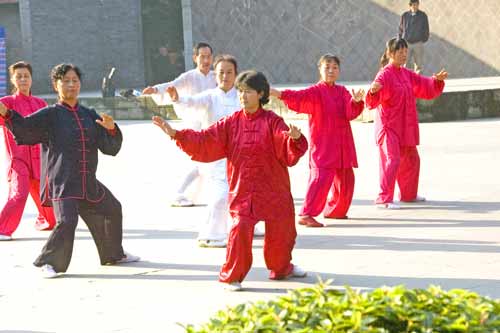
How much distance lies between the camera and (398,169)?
11.4m

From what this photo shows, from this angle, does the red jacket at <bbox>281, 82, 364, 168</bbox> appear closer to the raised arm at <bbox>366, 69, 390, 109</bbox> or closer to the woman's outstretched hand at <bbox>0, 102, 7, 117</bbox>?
the raised arm at <bbox>366, 69, 390, 109</bbox>

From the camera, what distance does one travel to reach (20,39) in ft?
97.6

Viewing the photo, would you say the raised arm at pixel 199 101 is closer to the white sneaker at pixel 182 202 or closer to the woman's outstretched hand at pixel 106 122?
the woman's outstretched hand at pixel 106 122

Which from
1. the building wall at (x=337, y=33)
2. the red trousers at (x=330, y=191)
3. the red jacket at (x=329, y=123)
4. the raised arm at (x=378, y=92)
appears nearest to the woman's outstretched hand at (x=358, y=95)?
the red jacket at (x=329, y=123)

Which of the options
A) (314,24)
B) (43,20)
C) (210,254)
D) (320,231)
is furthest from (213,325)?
(43,20)

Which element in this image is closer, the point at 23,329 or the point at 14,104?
the point at 23,329

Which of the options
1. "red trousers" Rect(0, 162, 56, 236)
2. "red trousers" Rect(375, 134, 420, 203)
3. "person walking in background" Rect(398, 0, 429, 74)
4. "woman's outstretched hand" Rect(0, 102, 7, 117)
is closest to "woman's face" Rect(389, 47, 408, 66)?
"red trousers" Rect(375, 134, 420, 203)

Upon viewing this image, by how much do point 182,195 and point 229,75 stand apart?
2699mm

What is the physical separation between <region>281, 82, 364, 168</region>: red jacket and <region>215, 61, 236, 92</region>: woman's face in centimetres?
87

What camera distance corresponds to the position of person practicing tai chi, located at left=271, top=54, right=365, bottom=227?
10.1 m

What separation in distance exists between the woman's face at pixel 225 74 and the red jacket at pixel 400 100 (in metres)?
2.08

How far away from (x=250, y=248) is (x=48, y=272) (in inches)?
59.0

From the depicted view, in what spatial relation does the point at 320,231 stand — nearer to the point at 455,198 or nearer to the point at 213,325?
the point at 455,198

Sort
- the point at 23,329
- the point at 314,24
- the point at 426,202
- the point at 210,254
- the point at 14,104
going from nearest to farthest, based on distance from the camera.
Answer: the point at 23,329, the point at 210,254, the point at 14,104, the point at 426,202, the point at 314,24
